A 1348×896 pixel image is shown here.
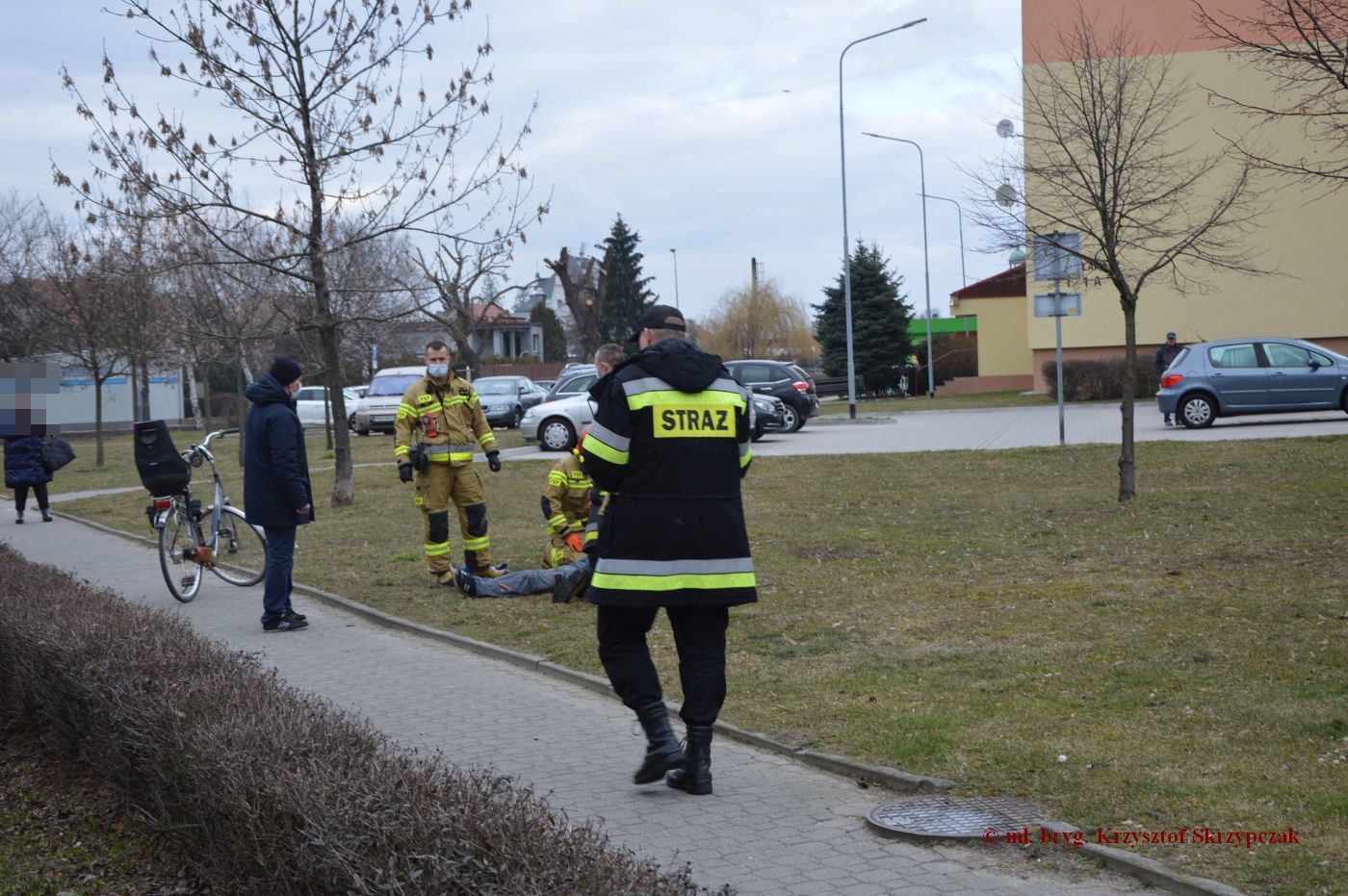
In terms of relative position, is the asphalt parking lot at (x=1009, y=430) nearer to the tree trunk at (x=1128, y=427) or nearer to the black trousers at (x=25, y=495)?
the tree trunk at (x=1128, y=427)

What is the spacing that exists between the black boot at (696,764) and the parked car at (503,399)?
33222mm

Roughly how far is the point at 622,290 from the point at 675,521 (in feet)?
255

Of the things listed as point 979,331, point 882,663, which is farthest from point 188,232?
point 979,331

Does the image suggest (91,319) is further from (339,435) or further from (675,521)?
(675,521)

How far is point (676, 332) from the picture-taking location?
572 cm

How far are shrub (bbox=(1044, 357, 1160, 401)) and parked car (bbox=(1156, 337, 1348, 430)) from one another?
12519 mm

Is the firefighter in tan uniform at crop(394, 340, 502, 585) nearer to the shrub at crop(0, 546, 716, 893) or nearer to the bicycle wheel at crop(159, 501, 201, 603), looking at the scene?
the bicycle wheel at crop(159, 501, 201, 603)

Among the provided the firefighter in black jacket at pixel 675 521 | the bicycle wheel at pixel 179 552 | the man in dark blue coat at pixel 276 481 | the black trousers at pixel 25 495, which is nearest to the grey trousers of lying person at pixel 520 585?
the man in dark blue coat at pixel 276 481

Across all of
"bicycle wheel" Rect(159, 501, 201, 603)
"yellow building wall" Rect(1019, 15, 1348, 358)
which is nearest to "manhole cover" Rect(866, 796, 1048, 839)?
"bicycle wheel" Rect(159, 501, 201, 603)

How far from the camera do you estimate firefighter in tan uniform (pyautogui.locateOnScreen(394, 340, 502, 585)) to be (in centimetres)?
1098

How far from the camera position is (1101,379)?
37344 mm

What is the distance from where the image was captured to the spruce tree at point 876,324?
2147 inches

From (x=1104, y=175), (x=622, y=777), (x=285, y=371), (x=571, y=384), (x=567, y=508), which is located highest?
(x=1104, y=175)

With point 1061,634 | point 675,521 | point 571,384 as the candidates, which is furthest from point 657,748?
point 571,384
